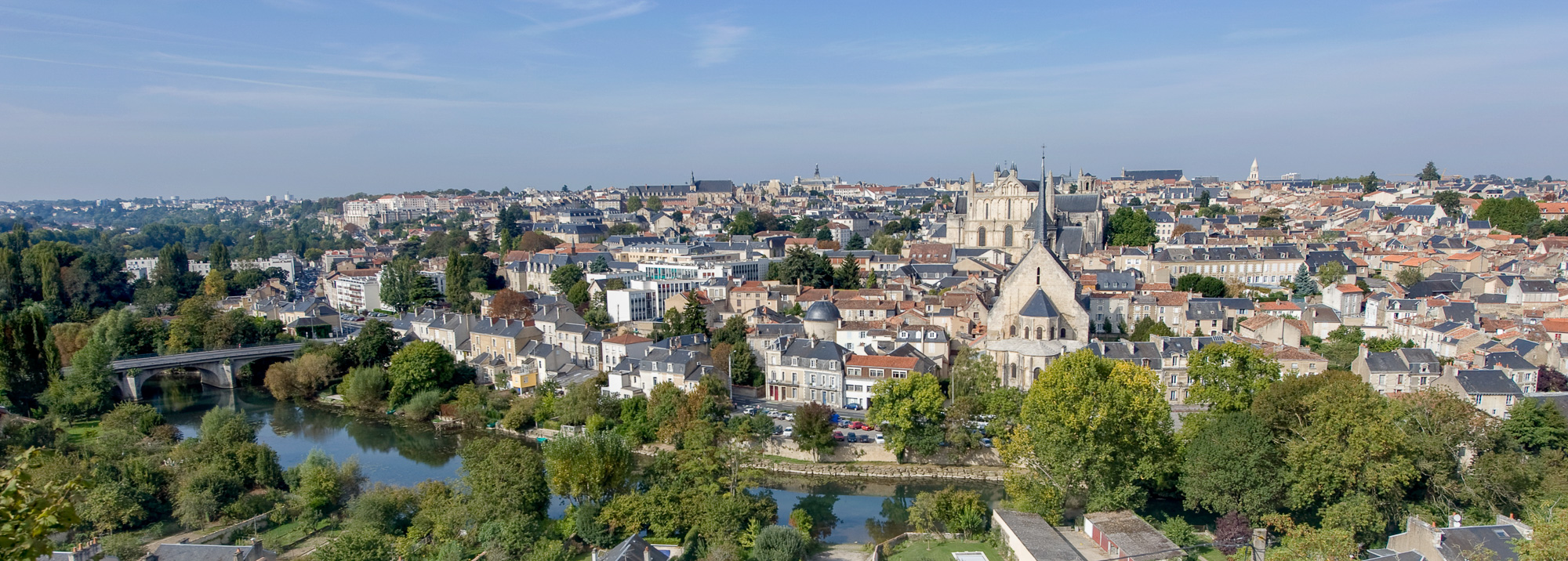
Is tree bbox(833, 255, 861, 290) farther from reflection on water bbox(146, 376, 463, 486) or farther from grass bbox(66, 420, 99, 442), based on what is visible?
grass bbox(66, 420, 99, 442)

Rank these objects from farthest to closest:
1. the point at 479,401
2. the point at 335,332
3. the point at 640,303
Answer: the point at 335,332 < the point at 640,303 < the point at 479,401

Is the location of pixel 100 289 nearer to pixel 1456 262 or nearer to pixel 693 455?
pixel 693 455

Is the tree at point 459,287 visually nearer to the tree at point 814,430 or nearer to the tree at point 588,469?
the tree at point 814,430

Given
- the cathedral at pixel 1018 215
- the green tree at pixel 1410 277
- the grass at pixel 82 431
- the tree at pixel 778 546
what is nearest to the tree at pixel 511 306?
the grass at pixel 82 431

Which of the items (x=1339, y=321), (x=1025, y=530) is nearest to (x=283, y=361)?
(x=1025, y=530)

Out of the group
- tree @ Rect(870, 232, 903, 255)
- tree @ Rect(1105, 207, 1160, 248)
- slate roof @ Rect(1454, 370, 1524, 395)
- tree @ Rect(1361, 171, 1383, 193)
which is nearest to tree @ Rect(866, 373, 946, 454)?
slate roof @ Rect(1454, 370, 1524, 395)
